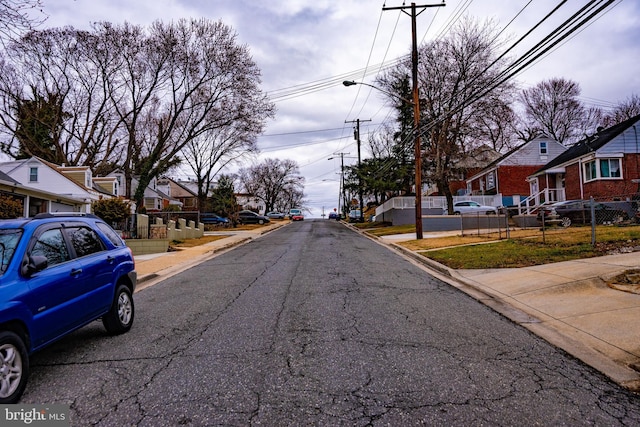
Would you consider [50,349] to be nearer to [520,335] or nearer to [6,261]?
[6,261]

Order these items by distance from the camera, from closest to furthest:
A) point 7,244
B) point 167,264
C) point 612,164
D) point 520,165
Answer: point 7,244 < point 167,264 < point 612,164 < point 520,165

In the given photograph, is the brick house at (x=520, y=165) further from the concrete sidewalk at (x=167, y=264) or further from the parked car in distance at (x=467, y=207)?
the concrete sidewalk at (x=167, y=264)

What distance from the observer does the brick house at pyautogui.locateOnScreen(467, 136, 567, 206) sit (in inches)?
1807

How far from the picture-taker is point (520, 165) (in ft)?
153

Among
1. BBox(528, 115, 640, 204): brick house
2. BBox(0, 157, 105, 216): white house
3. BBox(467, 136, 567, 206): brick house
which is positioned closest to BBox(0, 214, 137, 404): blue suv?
BBox(0, 157, 105, 216): white house

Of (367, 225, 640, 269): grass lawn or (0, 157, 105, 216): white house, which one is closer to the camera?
(367, 225, 640, 269): grass lawn

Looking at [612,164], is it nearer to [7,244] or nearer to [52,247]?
[52,247]

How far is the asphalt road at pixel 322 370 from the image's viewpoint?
12.9 feet

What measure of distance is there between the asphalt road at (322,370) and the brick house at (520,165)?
135 feet

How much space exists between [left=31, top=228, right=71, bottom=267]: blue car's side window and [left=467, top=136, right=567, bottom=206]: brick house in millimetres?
45322

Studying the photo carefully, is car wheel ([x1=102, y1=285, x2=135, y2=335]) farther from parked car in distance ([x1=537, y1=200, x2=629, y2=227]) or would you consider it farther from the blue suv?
parked car in distance ([x1=537, y1=200, x2=629, y2=227])

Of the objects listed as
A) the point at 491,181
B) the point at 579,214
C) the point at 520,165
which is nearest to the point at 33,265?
the point at 579,214

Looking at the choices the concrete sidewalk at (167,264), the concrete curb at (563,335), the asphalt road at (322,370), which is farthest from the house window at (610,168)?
the asphalt road at (322,370)

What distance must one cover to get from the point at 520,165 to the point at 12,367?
48.8 m
